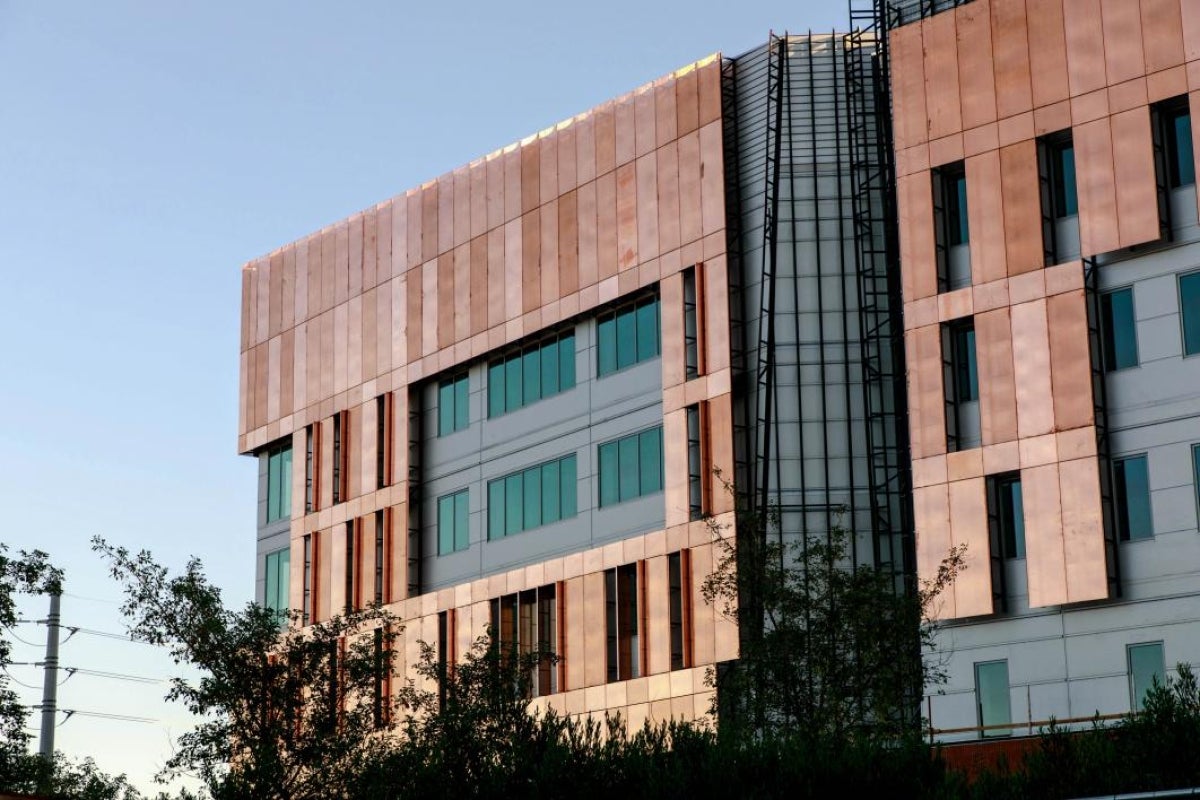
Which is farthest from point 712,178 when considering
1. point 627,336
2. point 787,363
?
point 787,363

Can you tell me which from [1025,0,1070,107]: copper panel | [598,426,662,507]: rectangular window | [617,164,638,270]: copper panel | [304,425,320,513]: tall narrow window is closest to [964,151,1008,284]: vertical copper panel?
[1025,0,1070,107]: copper panel

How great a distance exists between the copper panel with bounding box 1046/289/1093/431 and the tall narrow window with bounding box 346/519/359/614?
3110 centimetres

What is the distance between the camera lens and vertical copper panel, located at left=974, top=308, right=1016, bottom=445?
50.9 m

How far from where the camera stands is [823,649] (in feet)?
145

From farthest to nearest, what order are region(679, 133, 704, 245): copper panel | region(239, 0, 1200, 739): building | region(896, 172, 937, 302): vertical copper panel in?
region(679, 133, 704, 245): copper panel
region(896, 172, 937, 302): vertical copper panel
region(239, 0, 1200, 739): building

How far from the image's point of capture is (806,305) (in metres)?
58.2

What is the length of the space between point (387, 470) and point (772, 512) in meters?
23.0

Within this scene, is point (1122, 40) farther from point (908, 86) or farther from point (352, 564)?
point (352, 564)

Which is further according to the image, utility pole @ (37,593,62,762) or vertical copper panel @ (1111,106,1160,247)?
utility pole @ (37,593,62,762)

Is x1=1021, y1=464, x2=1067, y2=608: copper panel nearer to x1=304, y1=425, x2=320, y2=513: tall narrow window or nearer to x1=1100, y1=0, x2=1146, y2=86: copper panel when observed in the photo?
x1=1100, y1=0, x2=1146, y2=86: copper panel

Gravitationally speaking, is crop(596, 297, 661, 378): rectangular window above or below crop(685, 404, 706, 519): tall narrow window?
above

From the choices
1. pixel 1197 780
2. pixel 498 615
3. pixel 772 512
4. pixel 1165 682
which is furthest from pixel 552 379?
pixel 1197 780

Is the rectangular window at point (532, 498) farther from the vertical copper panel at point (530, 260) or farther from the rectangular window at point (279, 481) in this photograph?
the rectangular window at point (279, 481)

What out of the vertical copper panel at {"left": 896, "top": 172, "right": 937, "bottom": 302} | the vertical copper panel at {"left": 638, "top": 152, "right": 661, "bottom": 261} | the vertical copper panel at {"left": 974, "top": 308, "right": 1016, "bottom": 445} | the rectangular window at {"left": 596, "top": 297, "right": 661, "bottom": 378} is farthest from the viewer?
the rectangular window at {"left": 596, "top": 297, "right": 661, "bottom": 378}
